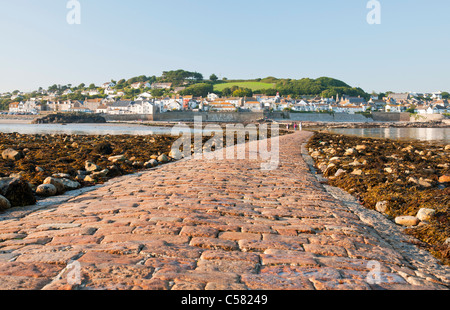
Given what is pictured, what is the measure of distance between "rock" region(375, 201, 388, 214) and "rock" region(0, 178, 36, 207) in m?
5.00

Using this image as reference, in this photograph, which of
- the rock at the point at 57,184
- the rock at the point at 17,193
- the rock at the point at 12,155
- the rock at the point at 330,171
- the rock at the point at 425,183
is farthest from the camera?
the rock at the point at 12,155

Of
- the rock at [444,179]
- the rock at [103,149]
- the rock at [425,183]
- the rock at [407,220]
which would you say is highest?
the rock at [103,149]

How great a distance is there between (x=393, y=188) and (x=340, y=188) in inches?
36.6

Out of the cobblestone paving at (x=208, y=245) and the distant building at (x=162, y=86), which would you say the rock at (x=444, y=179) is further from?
the distant building at (x=162, y=86)

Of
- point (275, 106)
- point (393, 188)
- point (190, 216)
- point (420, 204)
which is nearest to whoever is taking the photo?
point (190, 216)

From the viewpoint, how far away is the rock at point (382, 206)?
499 centimetres

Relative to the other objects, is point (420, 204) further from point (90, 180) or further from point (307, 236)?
point (90, 180)

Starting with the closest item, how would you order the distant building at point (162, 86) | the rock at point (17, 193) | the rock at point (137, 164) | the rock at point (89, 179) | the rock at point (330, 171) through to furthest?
the rock at point (17, 193) → the rock at point (89, 179) → the rock at point (330, 171) → the rock at point (137, 164) → the distant building at point (162, 86)

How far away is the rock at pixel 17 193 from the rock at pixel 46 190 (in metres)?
0.50

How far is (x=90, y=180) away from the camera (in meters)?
6.86

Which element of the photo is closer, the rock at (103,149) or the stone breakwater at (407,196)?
the stone breakwater at (407,196)

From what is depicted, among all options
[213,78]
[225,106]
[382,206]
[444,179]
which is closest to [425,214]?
[382,206]

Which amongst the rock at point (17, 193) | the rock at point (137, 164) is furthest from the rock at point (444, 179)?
the rock at point (17, 193)
